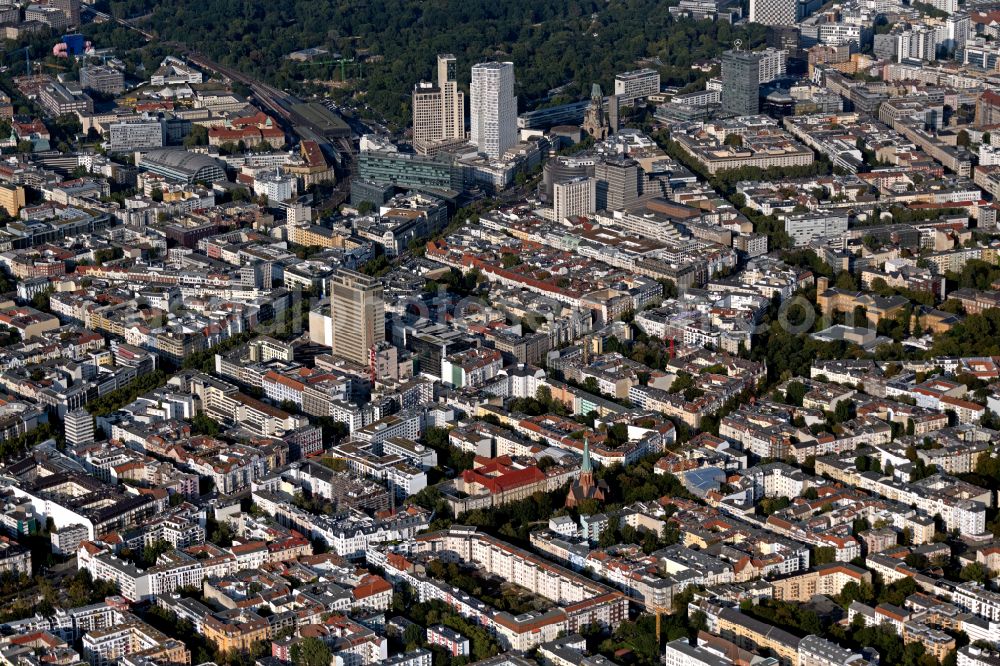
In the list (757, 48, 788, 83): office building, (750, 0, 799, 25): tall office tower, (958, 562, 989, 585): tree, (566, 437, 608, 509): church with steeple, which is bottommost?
(958, 562, 989, 585): tree

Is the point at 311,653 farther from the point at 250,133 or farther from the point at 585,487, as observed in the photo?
the point at 250,133

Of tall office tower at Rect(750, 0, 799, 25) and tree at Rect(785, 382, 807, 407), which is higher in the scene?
tall office tower at Rect(750, 0, 799, 25)

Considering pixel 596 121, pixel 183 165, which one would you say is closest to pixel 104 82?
pixel 183 165

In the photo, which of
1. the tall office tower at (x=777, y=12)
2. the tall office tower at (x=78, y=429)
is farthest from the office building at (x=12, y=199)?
the tall office tower at (x=777, y=12)

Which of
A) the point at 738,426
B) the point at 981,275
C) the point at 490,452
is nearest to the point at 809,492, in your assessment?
the point at 738,426

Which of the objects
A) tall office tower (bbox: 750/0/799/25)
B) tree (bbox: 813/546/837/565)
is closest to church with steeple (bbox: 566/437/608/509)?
tree (bbox: 813/546/837/565)

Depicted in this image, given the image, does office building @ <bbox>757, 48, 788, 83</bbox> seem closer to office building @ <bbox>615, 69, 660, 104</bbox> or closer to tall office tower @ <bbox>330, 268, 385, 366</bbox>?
office building @ <bbox>615, 69, 660, 104</bbox>

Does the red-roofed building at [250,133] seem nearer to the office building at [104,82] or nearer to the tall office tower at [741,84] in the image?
the office building at [104,82]
